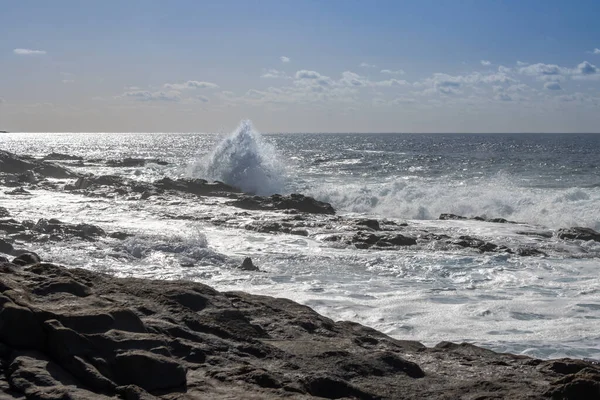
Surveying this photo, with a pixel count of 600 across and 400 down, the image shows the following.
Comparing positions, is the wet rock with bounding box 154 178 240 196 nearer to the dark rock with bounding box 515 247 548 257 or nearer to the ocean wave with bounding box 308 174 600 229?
the ocean wave with bounding box 308 174 600 229

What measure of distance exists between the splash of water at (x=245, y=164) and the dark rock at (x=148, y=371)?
26.0 m

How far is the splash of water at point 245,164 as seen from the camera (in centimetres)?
3138

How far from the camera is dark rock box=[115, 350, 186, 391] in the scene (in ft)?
13.6

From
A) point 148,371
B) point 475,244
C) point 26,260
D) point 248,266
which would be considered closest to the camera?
point 148,371

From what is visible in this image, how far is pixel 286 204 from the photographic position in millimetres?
20859

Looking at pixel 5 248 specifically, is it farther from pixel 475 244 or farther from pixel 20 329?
pixel 475 244

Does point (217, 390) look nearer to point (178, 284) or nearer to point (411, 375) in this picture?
point (411, 375)

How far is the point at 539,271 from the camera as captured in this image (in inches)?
474

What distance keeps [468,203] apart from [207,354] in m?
21.2

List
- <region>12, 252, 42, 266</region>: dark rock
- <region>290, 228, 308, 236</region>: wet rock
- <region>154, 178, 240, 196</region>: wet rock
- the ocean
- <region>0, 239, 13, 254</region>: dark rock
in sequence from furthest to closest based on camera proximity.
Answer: <region>154, 178, 240, 196</region>: wet rock
<region>290, 228, 308, 236</region>: wet rock
<region>0, 239, 13, 254</region>: dark rock
the ocean
<region>12, 252, 42, 266</region>: dark rock

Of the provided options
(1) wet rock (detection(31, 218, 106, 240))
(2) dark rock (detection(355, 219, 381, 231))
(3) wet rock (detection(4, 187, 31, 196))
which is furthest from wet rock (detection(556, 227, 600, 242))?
(3) wet rock (detection(4, 187, 31, 196))

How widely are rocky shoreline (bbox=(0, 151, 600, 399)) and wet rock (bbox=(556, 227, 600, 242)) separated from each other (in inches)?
444

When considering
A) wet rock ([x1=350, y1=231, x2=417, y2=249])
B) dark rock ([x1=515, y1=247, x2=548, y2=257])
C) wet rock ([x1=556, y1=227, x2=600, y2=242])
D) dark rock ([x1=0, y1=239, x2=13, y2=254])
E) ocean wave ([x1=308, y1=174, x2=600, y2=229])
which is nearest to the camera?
→ dark rock ([x1=0, y1=239, x2=13, y2=254])

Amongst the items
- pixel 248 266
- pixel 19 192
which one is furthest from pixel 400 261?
pixel 19 192
